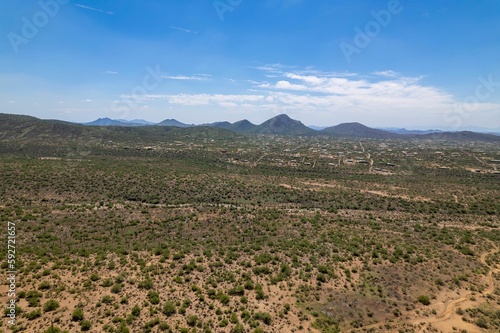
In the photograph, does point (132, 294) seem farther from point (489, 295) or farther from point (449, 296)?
point (489, 295)

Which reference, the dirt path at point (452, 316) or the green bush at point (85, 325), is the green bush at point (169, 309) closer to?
the green bush at point (85, 325)

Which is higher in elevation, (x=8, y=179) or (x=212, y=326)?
(x=8, y=179)

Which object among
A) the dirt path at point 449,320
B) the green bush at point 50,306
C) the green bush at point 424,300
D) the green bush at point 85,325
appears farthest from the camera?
the green bush at point 424,300

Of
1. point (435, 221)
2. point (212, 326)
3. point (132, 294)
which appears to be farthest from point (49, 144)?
point (435, 221)

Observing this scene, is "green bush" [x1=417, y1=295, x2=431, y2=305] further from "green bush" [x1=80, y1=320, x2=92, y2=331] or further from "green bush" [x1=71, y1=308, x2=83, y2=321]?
"green bush" [x1=71, y1=308, x2=83, y2=321]

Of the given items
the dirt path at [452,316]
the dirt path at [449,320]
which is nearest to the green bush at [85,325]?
the dirt path at [449,320]

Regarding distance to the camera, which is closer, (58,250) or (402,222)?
(58,250)

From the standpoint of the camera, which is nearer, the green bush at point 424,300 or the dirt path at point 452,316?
the dirt path at point 452,316

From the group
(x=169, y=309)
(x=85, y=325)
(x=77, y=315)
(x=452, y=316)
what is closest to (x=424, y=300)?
(x=452, y=316)

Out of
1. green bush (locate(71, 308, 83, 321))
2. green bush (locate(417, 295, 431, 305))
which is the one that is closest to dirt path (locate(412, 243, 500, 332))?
green bush (locate(417, 295, 431, 305))

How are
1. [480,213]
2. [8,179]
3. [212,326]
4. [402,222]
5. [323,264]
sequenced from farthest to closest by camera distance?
[8,179], [480,213], [402,222], [323,264], [212,326]

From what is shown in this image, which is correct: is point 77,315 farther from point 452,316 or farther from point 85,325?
point 452,316
